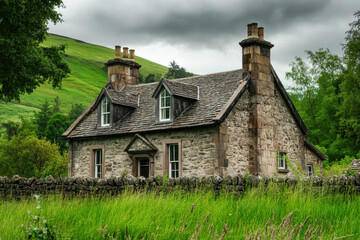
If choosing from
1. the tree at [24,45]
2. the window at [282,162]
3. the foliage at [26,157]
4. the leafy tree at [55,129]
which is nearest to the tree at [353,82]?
the window at [282,162]

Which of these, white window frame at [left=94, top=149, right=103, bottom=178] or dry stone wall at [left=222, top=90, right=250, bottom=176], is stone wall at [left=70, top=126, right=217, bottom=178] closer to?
white window frame at [left=94, top=149, right=103, bottom=178]

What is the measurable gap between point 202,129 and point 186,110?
7.67 feet

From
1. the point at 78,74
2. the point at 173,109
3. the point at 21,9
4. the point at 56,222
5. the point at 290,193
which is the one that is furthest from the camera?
the point at 78,74

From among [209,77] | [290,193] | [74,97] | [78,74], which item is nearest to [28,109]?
[74,97]

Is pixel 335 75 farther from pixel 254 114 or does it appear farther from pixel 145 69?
pixel 145 69

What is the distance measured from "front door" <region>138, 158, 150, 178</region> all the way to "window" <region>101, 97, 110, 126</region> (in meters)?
3.64

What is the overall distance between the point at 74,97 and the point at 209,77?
98834 mm

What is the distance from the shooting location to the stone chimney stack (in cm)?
2000

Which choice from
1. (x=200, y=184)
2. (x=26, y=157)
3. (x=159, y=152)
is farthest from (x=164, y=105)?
(x=26, y=157)

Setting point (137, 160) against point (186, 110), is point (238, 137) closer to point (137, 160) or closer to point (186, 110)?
point (186, 110)

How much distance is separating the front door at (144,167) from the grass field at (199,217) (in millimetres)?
12556

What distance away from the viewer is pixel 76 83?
134 meters

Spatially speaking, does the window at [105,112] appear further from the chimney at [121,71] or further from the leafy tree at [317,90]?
the leafy tree at [317,90]

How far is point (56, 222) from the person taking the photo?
713 cm
